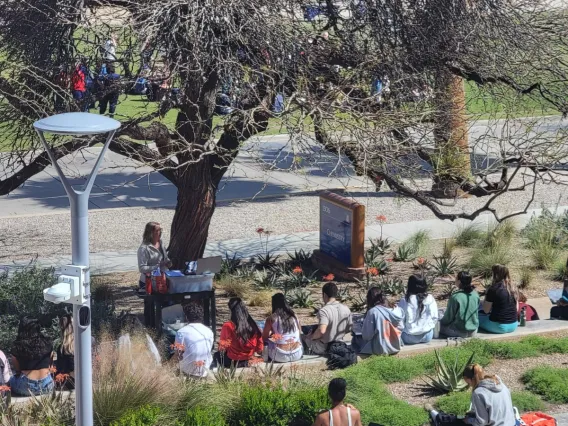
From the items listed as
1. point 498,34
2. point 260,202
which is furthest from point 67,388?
point 260,202

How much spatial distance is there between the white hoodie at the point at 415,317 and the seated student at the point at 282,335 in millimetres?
1297

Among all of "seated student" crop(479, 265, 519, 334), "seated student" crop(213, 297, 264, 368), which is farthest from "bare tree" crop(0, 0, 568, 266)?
"seated student" crop(213, 297, 264, 368)

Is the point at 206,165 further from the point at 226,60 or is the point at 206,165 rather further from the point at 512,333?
the point at 512,333

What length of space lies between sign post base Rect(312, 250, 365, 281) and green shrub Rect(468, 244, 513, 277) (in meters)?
1.58

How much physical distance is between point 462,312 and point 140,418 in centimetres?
443

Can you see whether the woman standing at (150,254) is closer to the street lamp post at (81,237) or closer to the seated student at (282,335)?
the seated student at (282,335)

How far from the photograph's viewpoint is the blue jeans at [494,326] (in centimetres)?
1138

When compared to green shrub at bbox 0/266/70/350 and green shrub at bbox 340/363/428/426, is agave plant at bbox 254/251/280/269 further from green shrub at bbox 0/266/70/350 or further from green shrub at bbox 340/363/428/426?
green shrub at bbox 340/363/428/426

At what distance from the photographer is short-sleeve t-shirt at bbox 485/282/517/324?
11242mm

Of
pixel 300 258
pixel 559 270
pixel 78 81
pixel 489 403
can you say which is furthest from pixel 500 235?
pixel 489 403

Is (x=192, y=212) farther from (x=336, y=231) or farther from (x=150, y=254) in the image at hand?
(x=336, y=231)

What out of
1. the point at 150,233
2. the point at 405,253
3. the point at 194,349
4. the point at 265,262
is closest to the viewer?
the point at 194,349

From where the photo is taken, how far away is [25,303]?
1130 cm

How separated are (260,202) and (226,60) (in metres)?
9.18
